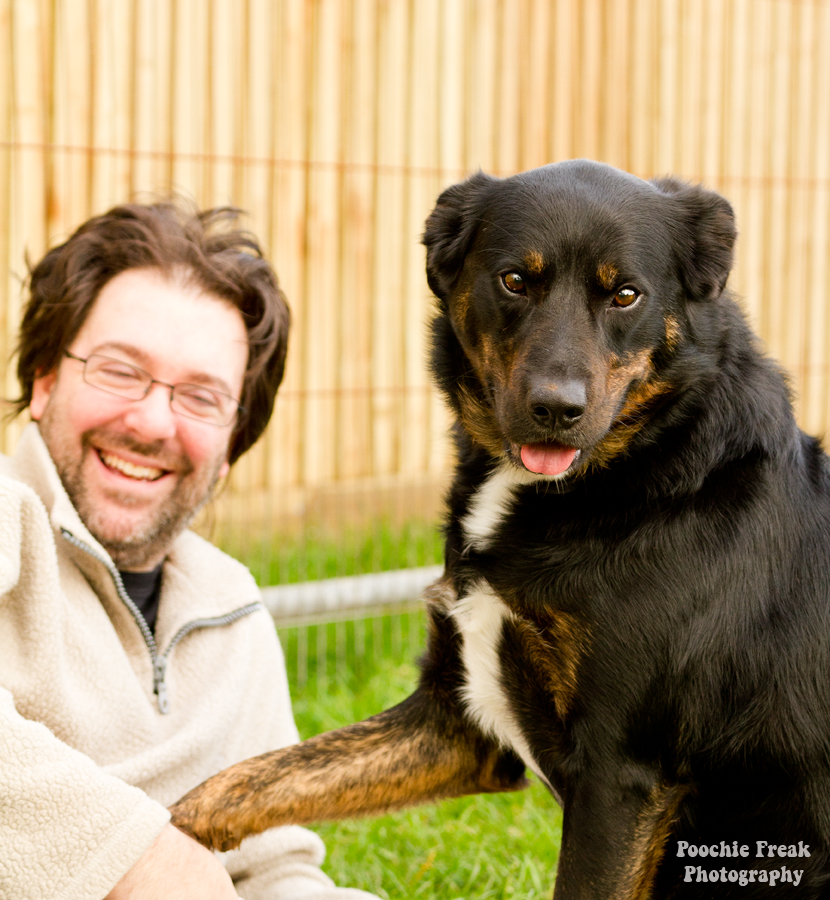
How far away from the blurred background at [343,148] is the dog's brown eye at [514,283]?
1.50 metres

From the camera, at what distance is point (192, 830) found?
6.92 feet

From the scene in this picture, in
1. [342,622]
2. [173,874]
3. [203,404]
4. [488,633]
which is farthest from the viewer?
[342,622]

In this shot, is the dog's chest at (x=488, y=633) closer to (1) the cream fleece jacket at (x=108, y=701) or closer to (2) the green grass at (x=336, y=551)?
(1) the cream fleece jacket at (x=108, y=701)

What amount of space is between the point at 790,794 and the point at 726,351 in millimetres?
875


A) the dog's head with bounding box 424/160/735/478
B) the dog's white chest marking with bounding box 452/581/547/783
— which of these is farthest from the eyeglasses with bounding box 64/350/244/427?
the dog's white chest marking with bounding box 452/581/547/783

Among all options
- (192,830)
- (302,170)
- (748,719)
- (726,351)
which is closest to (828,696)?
(748,719)

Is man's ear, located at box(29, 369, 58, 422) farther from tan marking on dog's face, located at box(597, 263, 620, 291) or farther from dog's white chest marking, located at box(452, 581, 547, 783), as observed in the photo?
tan marking on dog's face, located at box(597, 263, 620, 291)

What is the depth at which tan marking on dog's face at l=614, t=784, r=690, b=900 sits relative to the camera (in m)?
1.87

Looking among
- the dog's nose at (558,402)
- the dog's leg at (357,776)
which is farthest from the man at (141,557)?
the dog's nose at (558,402)

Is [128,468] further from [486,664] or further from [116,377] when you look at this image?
[486,664]

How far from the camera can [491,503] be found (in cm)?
220

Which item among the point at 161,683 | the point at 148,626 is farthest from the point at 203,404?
the point at 161,683

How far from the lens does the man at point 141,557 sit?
190 cm

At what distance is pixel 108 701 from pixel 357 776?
551 mm
